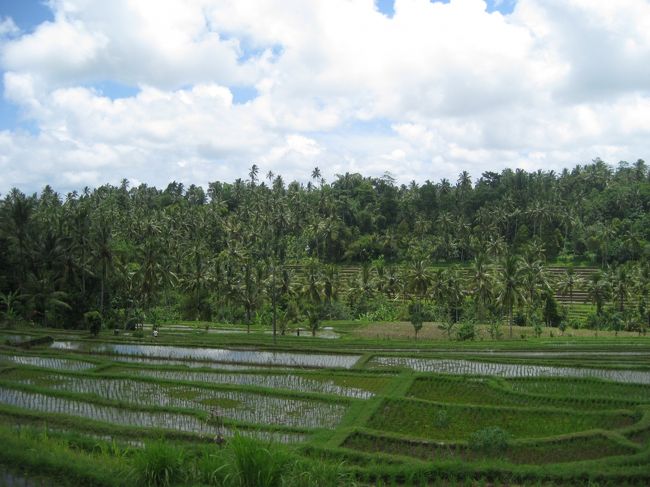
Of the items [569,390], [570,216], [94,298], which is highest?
[570,216]

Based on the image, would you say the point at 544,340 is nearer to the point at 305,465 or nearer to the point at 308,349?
the point at 308,349

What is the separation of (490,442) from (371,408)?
15.6ft

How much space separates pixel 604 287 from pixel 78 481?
53191 mm

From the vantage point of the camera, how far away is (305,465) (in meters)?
10.8

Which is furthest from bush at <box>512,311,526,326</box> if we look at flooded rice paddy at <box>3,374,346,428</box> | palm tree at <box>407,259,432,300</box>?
flooded rice paddy at <box>3,374,346,428</box>

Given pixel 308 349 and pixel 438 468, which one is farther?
pixel 308 349

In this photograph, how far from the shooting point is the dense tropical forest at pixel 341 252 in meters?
42.4

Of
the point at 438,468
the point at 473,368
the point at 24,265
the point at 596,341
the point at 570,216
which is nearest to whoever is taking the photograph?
the point at 438,468

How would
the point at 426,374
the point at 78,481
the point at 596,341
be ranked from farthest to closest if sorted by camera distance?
1. the point at 596,341
2. the point at 426,374
3. the point at 78,481

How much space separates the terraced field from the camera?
13.3m

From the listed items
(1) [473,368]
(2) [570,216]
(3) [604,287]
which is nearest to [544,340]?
(1) [473,368]

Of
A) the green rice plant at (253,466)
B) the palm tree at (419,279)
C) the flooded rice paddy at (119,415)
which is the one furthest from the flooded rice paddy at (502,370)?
the palm tree at (419,279)

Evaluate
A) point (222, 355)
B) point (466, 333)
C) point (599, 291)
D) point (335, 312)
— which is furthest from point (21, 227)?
point (599, 291)

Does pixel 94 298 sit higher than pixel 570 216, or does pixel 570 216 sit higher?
pixel 570 216
